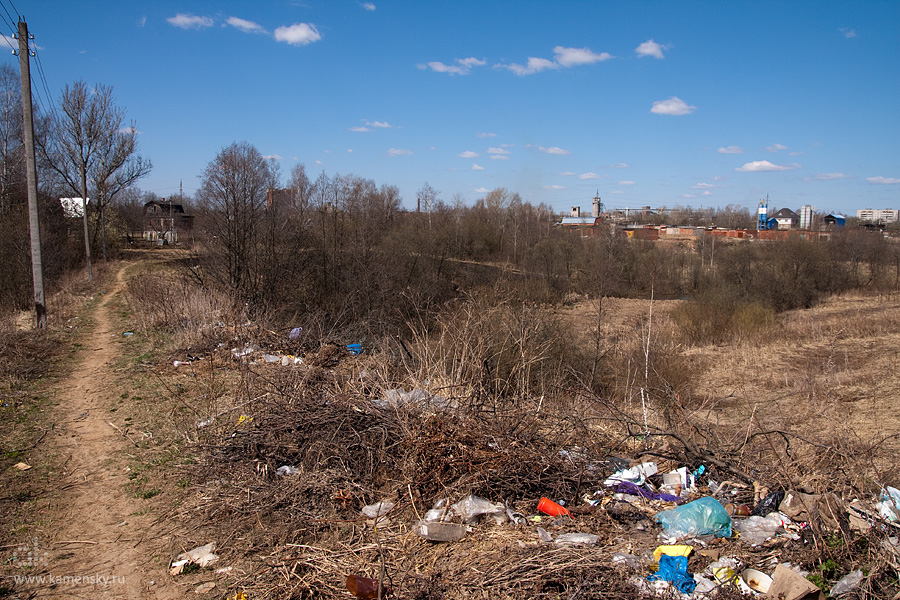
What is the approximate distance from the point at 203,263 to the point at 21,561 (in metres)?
12.0

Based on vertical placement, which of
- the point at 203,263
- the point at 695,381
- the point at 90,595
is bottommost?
the point at 695,381

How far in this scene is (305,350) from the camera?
8461mm

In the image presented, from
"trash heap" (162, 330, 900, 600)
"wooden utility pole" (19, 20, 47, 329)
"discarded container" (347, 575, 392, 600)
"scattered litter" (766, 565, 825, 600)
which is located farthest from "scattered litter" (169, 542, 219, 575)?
"wooden utility pole" (19, 20, 47, 329)

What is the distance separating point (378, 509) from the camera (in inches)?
143

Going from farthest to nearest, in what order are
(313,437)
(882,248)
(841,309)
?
(882,248), (841,309), (313,437)

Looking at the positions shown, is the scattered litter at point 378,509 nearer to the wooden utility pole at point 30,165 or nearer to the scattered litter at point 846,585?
the scattered litter at point 846,585

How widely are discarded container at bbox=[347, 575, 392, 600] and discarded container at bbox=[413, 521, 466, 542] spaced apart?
0.54 m

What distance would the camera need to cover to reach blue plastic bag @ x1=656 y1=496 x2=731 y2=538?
328 cm

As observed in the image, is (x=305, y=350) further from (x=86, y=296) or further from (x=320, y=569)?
(x=86, y=296)

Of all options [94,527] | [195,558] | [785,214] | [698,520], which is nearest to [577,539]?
[698,520]

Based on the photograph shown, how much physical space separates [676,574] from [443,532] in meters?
1.32

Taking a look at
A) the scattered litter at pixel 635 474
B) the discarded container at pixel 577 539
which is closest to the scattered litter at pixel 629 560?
the discarded container at pixel 577 539

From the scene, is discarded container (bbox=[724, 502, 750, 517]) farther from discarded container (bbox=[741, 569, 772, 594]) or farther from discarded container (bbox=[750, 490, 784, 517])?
discarded container (bbox=[741, 569, 772, 594])

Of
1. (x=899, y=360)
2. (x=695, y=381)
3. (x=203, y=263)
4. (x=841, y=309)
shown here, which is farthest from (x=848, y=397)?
(x=841, y=309)
